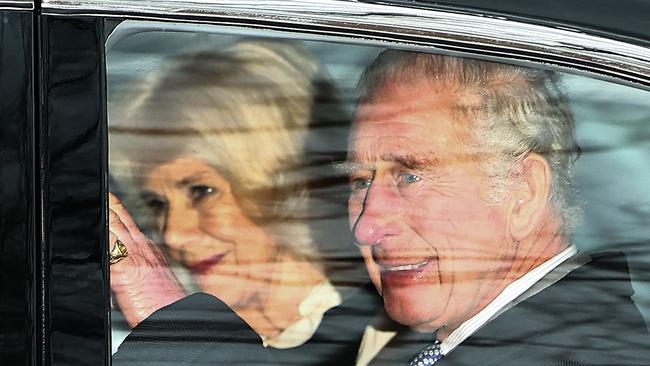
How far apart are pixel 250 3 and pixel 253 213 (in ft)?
1.01

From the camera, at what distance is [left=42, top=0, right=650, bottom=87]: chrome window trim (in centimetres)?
189

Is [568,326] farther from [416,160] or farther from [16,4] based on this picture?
[16,4]

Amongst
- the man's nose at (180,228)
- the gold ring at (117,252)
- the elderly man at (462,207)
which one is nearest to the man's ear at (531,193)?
the elderly man at (462,207)

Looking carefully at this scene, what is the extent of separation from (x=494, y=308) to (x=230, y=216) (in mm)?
414

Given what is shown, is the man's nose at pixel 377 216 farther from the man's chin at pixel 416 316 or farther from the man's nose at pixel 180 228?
the man's nose at pixel 180 228

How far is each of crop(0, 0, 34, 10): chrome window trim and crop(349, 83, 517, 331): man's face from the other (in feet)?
1.64

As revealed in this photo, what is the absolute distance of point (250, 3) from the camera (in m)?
1.90

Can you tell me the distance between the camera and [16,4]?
6.13 feet

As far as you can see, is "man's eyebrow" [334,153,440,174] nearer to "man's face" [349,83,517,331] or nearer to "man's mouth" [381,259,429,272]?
"man's face" [349,83,517,331]

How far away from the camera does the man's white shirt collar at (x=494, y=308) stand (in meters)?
1.94

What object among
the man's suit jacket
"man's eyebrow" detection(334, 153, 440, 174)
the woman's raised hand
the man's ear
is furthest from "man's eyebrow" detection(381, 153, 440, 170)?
the woman's raised hand

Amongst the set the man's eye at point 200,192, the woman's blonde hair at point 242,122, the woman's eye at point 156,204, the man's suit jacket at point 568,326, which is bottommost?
the man's suit jacket at point 568,326

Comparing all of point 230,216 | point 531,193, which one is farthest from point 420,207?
point 230,216

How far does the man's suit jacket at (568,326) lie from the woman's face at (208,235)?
31 centimetres
